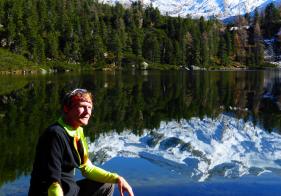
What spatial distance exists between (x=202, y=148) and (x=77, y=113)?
11.2 meters

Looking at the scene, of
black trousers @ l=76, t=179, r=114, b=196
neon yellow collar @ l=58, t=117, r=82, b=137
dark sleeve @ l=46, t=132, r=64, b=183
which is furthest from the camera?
black trousers @ l=76, t=179, r=114, b=196

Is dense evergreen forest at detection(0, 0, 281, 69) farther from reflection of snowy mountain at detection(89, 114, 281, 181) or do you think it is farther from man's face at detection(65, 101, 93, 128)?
man's face at detection(65, 101, 93, 128)

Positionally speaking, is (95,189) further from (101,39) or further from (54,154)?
(101,39)

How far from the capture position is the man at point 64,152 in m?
5.82

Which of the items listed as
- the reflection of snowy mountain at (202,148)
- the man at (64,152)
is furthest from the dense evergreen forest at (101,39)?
the man at (64,152)

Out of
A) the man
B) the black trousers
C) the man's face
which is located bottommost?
the black trousers

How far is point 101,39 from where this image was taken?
15638cm

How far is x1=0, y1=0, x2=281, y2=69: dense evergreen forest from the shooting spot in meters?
122

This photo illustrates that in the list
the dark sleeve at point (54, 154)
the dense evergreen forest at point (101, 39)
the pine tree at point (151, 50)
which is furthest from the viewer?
the pine tree at point (151, 50)

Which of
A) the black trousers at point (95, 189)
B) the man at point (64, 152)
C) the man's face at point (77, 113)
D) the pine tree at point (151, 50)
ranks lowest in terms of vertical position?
the black trousers at point (95, 189)

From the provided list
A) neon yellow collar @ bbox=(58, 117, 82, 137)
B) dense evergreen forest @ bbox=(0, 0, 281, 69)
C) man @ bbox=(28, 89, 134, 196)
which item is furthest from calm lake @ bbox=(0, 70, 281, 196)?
dense evergreen forest @ bbox=(0, 0, 281, 69)

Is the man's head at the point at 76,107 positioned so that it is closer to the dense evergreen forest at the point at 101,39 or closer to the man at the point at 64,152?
the man at the point at 64,152

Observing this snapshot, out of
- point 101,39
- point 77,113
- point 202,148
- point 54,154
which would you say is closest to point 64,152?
point 54,154

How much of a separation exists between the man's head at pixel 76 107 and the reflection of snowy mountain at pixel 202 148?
6.92 m
